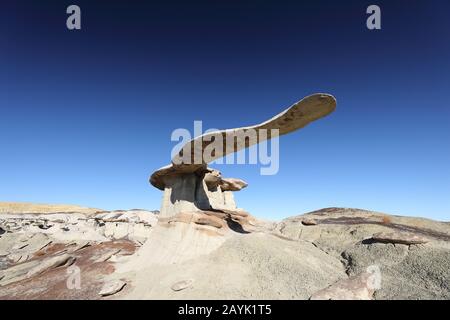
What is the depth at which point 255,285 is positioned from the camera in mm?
6457

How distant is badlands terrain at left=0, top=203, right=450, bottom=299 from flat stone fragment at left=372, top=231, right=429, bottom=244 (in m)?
0.02

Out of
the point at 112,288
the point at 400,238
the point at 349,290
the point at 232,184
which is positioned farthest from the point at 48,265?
the point at 400,238

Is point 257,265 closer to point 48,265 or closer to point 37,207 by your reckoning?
point 48,265

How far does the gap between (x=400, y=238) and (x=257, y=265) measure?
4.18 m

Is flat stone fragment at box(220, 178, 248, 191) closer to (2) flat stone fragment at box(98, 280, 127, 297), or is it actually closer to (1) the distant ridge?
(2) flat stone fragment at box(98, 280, 127, 297)

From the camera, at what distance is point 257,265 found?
7.43m

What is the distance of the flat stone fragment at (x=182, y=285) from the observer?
21.9ft

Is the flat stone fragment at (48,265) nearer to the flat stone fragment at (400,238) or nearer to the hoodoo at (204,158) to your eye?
the hoodoo at (204,158)

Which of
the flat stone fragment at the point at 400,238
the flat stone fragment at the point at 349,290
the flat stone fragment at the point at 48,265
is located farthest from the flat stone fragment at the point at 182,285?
the flat stone fragment at the point at 48,265

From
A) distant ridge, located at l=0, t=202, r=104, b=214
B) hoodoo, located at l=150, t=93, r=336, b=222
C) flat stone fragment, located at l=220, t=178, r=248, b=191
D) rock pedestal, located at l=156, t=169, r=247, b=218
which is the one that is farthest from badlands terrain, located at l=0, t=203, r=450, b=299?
distant ridge, located at l=0, t=202, r=104, b=214

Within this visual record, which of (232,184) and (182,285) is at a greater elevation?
(232,184)
